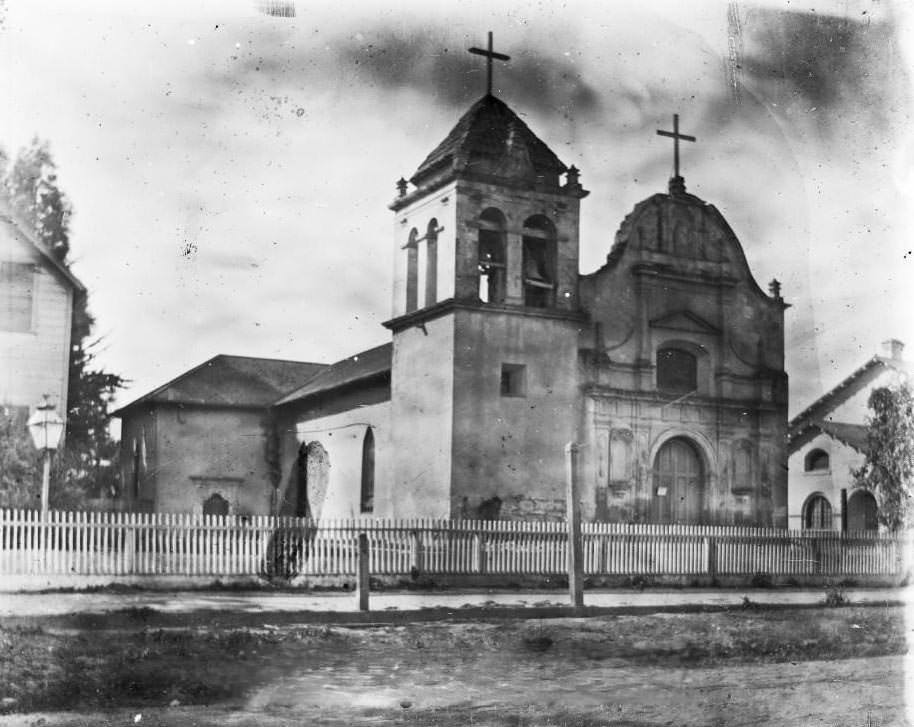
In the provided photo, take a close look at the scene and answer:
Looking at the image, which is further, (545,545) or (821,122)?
(545,545)

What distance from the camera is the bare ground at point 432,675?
9.15 meters

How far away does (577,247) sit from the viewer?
52.6 ft

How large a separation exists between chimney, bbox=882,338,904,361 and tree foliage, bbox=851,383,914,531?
0.40m

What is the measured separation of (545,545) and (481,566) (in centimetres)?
99

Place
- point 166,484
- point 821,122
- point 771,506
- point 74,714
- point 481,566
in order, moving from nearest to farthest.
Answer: point 74,714 → point 166,484 → point 821,122 → point 481,566 → point 771,506

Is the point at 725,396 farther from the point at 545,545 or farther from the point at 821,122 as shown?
the point at 821,122

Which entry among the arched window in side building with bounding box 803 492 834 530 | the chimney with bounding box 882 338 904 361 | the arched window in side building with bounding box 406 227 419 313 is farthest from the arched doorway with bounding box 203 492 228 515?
the arched window in side building with bounding box 803 492 834 530

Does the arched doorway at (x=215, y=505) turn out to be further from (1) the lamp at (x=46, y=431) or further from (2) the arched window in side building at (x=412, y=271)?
(2) the arched window in side building at (x=412, y=271)

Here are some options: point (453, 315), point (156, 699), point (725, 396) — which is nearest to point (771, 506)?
point (725, 396)

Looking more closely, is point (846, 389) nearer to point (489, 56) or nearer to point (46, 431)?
point (489, 56)

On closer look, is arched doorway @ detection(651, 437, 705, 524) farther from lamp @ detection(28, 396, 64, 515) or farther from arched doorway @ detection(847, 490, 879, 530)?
lamp @ detection(28, 396, 64, 515)

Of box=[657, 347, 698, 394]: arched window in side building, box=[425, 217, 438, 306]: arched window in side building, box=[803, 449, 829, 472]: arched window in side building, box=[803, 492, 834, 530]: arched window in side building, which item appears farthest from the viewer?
box=[657, 347, 698, 394]: arched window in side building

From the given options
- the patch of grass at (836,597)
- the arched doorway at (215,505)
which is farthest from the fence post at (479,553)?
the patch of grass at (836,597)

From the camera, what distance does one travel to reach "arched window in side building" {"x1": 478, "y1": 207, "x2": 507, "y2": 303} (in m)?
15.9
